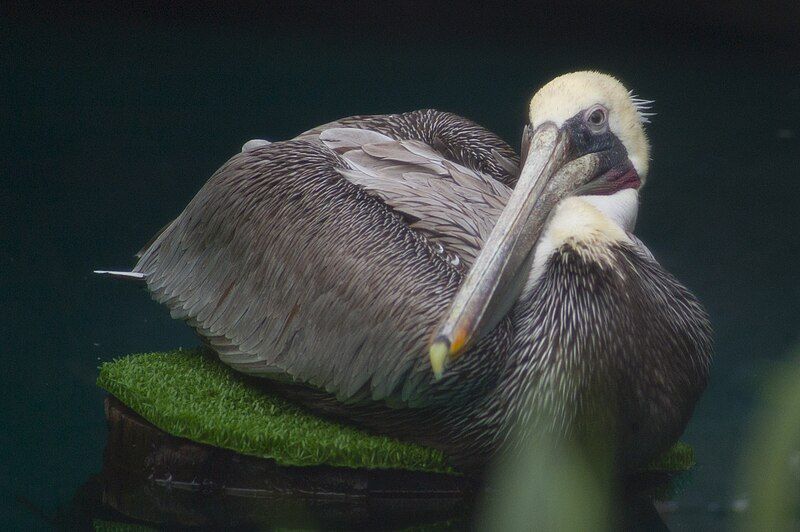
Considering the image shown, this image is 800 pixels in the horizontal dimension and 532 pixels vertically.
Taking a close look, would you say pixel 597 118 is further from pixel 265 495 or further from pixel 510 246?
pixel 265 495

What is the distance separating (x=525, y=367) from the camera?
113 inches

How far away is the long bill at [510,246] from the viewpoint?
2.58 meters

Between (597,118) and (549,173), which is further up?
(597,118)

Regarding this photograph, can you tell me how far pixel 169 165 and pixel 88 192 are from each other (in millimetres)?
438

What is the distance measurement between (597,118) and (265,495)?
142cm

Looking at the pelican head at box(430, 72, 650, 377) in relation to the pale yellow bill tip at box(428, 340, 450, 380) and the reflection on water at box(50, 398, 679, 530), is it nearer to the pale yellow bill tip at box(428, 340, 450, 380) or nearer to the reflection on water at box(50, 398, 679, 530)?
the pale yellow bill tip at box(428, 340, 450, 380)

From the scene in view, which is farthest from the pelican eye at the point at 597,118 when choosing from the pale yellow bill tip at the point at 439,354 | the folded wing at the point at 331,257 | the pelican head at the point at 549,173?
the pale yellow bill tip at the point at 439,354

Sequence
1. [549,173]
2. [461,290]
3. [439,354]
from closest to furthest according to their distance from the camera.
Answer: [439,354], [461,290], [549,173]

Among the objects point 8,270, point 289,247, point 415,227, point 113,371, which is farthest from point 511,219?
point 8,270

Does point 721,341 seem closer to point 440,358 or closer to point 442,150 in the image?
point 442,150

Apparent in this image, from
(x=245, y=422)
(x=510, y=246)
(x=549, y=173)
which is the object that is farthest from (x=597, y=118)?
(x=245, y=422)

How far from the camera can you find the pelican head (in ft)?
8.69

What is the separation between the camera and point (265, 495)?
10.3 feet

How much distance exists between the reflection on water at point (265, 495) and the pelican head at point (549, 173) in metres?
0.59
